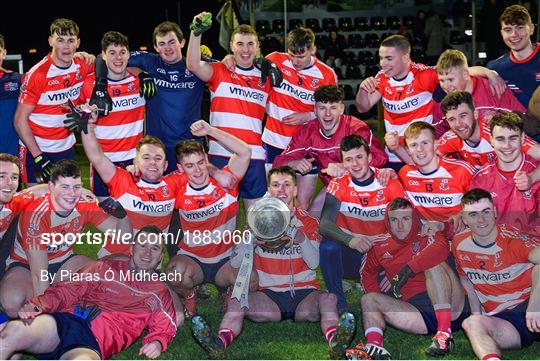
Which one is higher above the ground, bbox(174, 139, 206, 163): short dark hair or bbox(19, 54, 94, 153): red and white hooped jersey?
bbox(19, 54, 94, 153): red and white hooped jersey

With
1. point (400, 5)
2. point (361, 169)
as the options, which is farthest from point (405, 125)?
point (400, 5)

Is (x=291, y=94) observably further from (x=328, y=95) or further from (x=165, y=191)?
(x=165, y=191)

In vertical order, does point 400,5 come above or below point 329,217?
above

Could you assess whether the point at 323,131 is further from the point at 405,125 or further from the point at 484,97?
the point at 484,97

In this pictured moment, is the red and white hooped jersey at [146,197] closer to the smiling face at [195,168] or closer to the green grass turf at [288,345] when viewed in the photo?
the smiling face at [195,168]

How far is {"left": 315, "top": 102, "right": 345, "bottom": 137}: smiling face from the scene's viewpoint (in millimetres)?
6570

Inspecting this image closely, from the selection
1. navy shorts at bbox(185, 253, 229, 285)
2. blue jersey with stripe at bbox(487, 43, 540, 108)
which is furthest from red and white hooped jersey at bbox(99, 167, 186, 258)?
blue jersey with stripe at bbox(487, 43, 540, 108)

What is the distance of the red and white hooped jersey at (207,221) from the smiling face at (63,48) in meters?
1.65

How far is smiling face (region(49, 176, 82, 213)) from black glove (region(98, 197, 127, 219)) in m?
0.19

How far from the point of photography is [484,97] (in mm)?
6625

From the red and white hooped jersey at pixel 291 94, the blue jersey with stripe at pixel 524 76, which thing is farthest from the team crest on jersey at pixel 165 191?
the blue jersey with stripe at pixel 524 76

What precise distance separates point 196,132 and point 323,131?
118 cm

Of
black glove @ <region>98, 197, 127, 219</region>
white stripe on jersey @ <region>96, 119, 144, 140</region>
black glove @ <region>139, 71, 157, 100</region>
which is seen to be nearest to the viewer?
black glove @ <region>98, 197, 127, 219</region>

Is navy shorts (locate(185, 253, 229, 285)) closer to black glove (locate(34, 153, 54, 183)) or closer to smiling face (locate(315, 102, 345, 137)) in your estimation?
smiling face (locate(315, 102, 345, 137))
